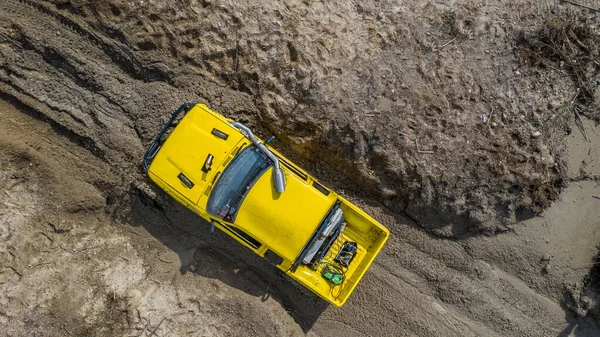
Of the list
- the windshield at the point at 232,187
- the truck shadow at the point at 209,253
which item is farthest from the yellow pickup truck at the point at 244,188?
the truck shadow at the point at 209,253

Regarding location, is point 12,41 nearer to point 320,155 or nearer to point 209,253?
point 209,253

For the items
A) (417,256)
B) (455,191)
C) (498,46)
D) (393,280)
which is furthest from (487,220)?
(498,46)

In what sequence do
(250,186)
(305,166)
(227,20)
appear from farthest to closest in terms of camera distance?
(305,166), (227,20), (250,186)

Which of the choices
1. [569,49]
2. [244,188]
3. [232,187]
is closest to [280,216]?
[244,188]

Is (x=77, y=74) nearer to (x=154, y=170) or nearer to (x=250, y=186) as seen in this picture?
(x=154, y=170)

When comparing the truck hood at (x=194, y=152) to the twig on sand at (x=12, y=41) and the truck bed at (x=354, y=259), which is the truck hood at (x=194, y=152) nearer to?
the truck bed at (x=354, y=259)

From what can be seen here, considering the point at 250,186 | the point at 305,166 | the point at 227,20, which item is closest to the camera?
the point at 250,186
